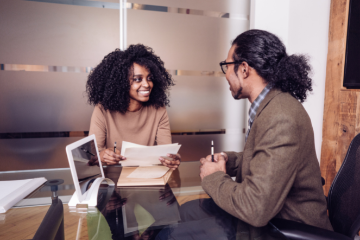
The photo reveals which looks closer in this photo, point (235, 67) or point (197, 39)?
point (235, 67)

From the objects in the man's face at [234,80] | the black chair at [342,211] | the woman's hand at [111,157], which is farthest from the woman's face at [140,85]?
the black chair at [342,211]

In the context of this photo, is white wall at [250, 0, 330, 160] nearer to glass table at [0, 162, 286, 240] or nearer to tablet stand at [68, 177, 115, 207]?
glass table at [0, 162, 286, 240]

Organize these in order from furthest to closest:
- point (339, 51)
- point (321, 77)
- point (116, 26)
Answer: point (116, 26), point (321, 77), point (339, 51)

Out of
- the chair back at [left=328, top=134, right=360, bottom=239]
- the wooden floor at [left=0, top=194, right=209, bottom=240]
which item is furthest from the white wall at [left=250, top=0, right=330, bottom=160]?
the wooden floor at [left=0, top=194, right=209, bottom=240]

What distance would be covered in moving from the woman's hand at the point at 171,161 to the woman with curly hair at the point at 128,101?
54 centimetres

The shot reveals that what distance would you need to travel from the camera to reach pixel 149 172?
4.24ft

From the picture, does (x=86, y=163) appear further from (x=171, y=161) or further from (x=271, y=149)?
(x=271, y=149)

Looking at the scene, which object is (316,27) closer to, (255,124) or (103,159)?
(255,124)

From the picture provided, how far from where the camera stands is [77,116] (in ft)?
8.31

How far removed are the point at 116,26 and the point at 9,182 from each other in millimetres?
1887

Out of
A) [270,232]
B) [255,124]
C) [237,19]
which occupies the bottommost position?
[270,232]

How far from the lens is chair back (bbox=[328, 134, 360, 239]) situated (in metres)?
0.90

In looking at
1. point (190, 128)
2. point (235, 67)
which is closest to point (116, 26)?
point (190, 128)

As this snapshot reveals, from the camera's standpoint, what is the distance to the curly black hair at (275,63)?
0.98 meters
